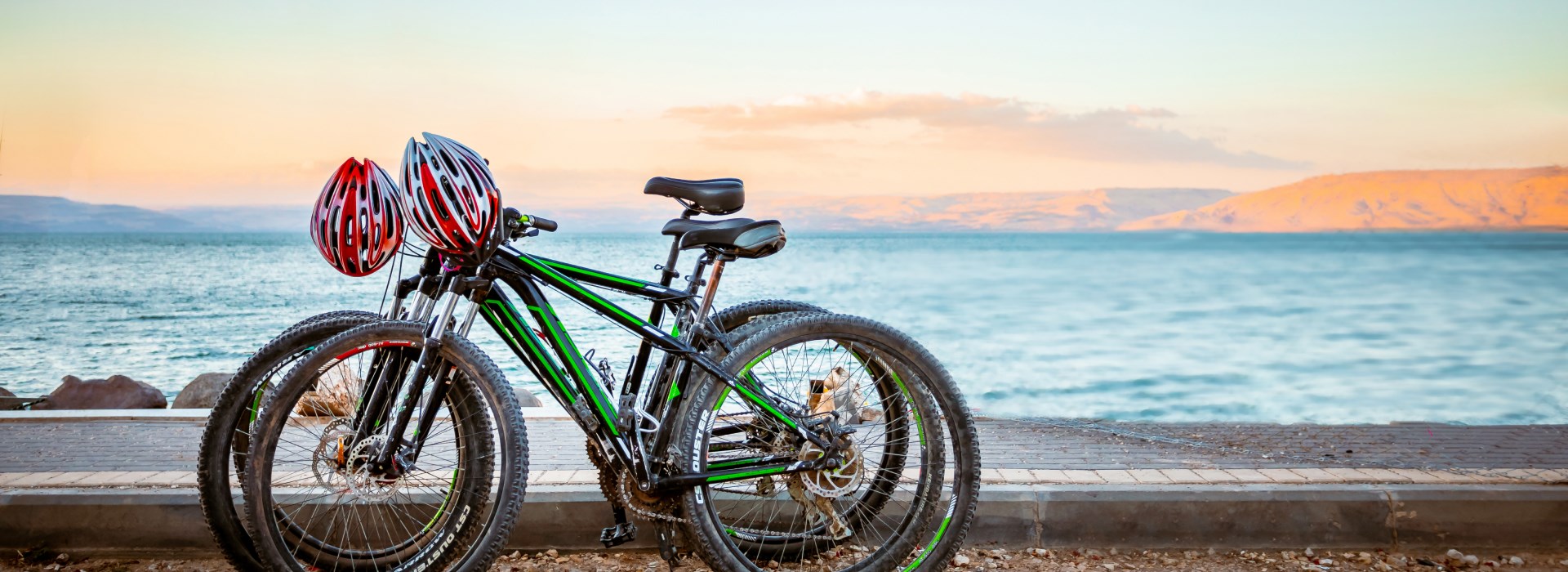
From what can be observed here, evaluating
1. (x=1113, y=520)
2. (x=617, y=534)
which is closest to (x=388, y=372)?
(x=617, y=534)

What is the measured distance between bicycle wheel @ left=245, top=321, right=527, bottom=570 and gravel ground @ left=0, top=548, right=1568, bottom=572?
29.1 inches

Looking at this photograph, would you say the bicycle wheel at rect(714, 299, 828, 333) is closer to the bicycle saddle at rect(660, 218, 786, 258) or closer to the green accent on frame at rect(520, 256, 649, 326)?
the bicycle saddle at rect(660, 218, 786, 258)

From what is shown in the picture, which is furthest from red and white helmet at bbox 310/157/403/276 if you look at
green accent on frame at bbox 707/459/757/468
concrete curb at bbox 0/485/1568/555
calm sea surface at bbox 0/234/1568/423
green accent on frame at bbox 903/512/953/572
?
calm sea surface at bbox 0/234/1568/423

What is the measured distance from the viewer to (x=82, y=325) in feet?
107

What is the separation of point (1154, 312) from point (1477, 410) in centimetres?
2489

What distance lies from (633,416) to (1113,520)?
202cm

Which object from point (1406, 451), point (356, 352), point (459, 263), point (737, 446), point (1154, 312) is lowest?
point (1154, 312)

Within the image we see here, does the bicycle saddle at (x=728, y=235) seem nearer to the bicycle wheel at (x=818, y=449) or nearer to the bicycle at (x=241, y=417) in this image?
the bicycle wheel at (x=818, y=449)

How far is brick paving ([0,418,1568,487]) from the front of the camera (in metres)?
4.82

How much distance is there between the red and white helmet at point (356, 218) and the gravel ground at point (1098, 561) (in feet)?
4.64

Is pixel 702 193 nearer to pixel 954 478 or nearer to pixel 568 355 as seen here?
pixel 568 355

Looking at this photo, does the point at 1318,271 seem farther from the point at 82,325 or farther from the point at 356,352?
the point at 356,352

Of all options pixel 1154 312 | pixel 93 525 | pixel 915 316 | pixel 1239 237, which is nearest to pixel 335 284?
pixel 915 316

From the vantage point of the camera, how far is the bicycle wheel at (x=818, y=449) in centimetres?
361
